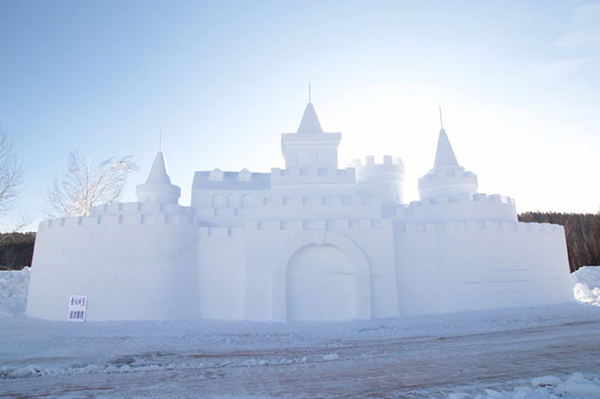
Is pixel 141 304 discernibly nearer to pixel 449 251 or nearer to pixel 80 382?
pixel 80 382

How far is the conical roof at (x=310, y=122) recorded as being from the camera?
21183 mm

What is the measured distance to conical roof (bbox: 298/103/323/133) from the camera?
21.2 meters

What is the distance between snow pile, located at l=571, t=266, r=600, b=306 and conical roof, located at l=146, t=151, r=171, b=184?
76.4 ft

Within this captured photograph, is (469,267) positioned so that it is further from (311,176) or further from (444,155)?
(444,155)

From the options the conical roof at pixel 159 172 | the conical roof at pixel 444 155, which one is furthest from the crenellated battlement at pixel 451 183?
the conical roof at pixel 159 172

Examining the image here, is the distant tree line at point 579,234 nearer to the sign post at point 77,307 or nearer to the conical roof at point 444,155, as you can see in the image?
the conical roof at point 444,155

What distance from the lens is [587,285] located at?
22.2m

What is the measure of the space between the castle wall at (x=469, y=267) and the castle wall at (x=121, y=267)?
30.2 feet

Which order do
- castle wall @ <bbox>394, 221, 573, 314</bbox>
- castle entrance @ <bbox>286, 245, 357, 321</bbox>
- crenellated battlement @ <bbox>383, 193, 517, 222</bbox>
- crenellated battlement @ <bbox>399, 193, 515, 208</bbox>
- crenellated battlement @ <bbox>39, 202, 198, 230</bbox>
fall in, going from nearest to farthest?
castle entrance @ <bbox>286, 245, 357, 321</bbox>
crenellated battlement @ <bbox>39, 202, 198, 230</bbox>
castle wall @ <bbox>394, 221, 573, 314</bbox>
crenellated battlement @ <bbox>383, 193, 517, 222</bbox>
crenellated battlement @ <bbox>399, 193, 515, 208</bbox>

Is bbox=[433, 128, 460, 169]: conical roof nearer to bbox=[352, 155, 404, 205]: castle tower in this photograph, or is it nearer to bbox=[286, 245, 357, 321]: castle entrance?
bbox=[352, 155, 404, 205]: castle tower

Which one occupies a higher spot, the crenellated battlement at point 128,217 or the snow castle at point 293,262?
the crenellated battlement at point 128,217

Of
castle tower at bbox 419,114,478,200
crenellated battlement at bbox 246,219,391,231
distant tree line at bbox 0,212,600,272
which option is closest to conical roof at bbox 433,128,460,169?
castle tower at bbox 419,114,478,200

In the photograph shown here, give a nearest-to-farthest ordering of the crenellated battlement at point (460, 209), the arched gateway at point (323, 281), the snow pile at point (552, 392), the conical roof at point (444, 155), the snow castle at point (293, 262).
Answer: the snow pile at point (552, 392)
the snow castle at point (293, 262)
the arched gateway at point (323, 281)
the crenellated battlement at point (460, 209)
the conical roof at point (444, 155)

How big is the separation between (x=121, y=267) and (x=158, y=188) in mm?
7487
